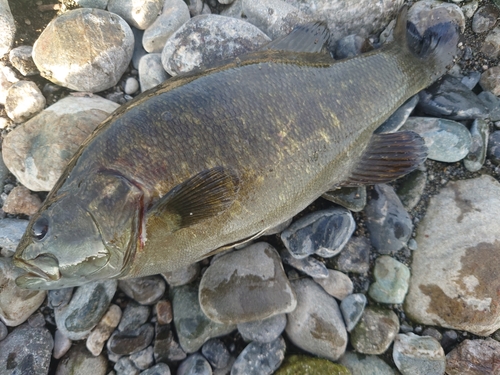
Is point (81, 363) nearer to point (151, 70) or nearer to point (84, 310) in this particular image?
point (84, 310)

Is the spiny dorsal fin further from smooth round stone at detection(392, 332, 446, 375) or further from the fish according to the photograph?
smooth round stone at detection(392, 332, 446, 375)

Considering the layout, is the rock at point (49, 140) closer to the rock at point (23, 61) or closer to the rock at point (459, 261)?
the rock at point (23, 61)

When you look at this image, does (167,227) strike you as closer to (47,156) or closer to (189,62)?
(47,156)

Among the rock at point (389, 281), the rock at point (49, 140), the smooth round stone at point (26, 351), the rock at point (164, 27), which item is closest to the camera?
the rock at point (49, 140)

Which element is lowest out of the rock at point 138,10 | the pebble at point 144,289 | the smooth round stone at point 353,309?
the smooth round stone at point 353,309

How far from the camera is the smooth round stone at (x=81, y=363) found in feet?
8.80

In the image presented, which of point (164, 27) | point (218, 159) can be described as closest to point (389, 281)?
point (218, 159)

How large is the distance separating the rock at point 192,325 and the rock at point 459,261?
1790mm

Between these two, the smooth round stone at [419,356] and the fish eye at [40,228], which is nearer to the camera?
the fish eye at [40,228]

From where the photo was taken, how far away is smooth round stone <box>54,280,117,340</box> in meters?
2.63

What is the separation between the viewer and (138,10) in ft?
9.85

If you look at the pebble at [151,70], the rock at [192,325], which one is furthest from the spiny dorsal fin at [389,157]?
the pebble at [151,70]

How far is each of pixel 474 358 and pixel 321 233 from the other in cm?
171

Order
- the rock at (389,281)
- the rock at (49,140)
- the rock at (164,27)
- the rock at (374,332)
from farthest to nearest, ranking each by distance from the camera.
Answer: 1. the rock at (164,27)
2. the rock at (389,281)
3. the rock at (374,332)
4. the rock at (49,140)
